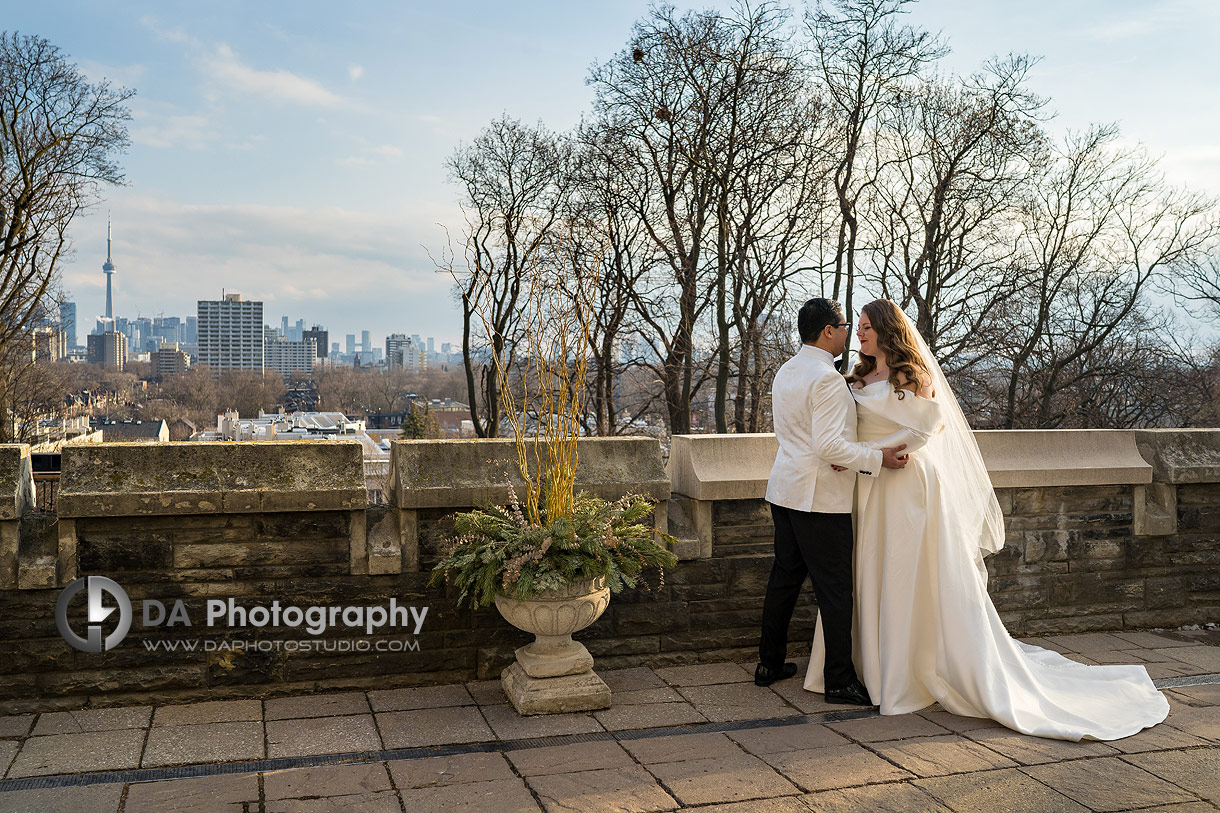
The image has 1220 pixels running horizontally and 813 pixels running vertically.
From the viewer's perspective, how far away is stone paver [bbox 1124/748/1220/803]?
3084 millimetres

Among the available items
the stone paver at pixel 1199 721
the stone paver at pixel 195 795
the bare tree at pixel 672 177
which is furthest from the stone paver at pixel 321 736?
the bare tree at pixel 672 177

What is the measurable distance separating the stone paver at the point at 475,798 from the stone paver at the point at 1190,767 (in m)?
2.08

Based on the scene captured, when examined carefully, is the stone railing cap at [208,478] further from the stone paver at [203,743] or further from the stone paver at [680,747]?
the stone paver at [680,747]

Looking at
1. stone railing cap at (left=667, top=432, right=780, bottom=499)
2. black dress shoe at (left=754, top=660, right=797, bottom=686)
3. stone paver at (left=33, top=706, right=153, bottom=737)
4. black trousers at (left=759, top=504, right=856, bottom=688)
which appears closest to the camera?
stone paver at (left=33, top=706, right=153, bottom=737)

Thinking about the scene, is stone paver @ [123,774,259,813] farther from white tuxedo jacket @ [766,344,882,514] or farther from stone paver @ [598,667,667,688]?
white tuxedo jacket @ [766,344,882,514]

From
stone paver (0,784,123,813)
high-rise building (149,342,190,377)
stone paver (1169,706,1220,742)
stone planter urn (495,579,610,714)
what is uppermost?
high-rise building (149,342,190,377)

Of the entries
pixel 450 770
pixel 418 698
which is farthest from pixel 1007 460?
pixel 450 770

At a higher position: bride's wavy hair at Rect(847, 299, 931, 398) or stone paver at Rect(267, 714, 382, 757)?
bride's wavy hair at Rect(847, 299, 931, 398)

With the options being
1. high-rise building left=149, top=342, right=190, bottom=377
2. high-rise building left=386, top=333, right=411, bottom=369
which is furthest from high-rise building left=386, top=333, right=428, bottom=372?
high-rise building left=149, top=342, right=190, bottom=377

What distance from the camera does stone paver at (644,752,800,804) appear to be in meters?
3.03

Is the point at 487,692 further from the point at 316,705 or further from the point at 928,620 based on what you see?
the point at 928,620

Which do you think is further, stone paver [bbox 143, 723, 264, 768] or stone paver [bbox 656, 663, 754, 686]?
stone paver [bbox 656, 663, 754, 686]

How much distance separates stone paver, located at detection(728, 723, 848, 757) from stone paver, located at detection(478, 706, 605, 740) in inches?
21.9

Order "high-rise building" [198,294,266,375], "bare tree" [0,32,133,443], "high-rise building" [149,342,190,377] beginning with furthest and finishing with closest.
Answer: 1. "high-rise building" [198,294,266,375]
2. "high-rise building" [149,342,190,377]
3. "bare tree" [0,32,133,443]
